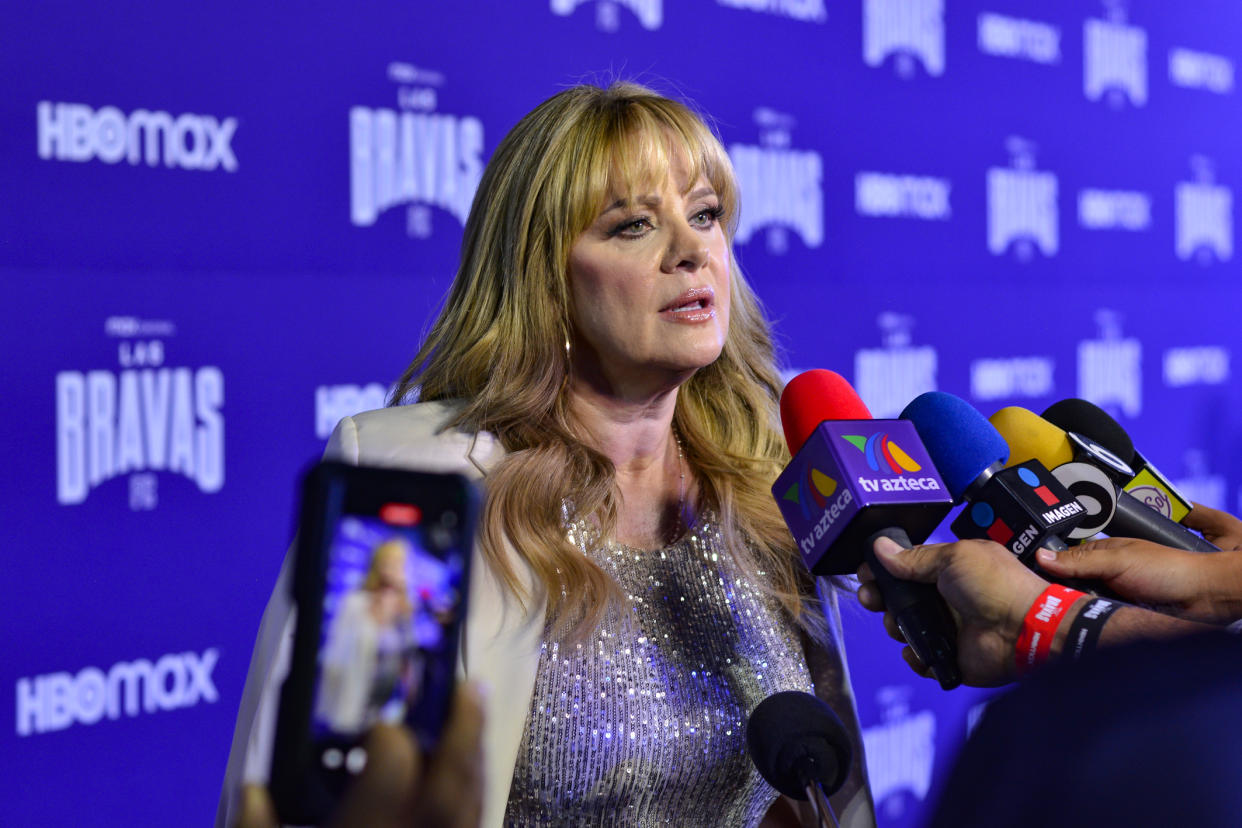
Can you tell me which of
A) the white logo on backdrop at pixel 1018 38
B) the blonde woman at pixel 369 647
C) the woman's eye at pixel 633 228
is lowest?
the blonde woman at pixel 369 647

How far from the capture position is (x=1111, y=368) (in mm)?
3176

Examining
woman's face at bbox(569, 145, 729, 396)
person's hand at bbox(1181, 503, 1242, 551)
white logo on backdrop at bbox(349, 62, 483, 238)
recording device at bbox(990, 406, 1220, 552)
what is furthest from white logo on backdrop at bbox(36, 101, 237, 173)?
person's hand at bbox(1181, 503, 1242, 551)

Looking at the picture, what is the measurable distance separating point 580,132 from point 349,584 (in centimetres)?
91

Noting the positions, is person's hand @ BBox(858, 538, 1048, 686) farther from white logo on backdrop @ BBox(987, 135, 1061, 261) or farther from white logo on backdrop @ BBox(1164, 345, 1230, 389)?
white logo on backdrop @ BBox(1164, 345, 1230, 389)

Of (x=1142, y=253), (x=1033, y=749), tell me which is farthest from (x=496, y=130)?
(x=1142, y=253)

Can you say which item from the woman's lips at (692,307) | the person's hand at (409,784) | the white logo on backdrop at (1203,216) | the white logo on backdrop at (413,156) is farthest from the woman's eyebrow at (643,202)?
the white logo on backdrop at (1203,216)

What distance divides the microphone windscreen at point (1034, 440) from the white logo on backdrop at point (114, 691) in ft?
4.03

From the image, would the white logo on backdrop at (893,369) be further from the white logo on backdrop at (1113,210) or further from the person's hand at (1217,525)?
the person's hand at (1217,525)

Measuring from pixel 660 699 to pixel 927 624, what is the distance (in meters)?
0.41

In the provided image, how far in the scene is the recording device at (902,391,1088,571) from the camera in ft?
3.24

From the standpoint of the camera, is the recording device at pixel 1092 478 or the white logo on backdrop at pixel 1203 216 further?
the white logo on backdrop at pixel 1203 216

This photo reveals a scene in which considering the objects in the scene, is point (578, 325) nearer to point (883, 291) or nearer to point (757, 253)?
point (757, 253)

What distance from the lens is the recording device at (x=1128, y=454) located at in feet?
4.01

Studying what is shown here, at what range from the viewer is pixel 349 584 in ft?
1.83
